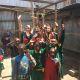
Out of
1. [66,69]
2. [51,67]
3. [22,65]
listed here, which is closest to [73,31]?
[66,69]

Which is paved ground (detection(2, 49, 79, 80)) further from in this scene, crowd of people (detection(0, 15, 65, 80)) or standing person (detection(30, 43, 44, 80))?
standing person (detection(30, 43, 44, 80))

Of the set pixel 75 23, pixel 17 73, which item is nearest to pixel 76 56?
pixel 75 23

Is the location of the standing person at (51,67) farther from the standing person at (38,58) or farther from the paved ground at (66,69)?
the paved ground at (66,69)

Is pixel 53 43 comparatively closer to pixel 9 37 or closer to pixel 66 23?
pixel 66 23

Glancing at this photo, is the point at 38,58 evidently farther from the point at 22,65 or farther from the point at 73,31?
the point at 73,31

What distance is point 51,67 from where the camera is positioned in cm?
645

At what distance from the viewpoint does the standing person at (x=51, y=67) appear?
6.40 m

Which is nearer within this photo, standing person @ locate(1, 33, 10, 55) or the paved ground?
the paved ground

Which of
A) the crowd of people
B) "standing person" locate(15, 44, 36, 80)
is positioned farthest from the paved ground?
"standing person" locate(15, 44, 36, 80)

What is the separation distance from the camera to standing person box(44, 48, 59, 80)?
21.0ft

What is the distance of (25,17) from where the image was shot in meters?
20.4

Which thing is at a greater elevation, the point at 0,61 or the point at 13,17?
the point at 13,17

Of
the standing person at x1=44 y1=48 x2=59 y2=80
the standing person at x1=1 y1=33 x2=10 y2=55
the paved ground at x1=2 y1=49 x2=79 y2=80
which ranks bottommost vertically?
the paved ground at x1=2 y1=49 x2=79 y2=80

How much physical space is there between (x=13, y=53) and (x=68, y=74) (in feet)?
8.87
